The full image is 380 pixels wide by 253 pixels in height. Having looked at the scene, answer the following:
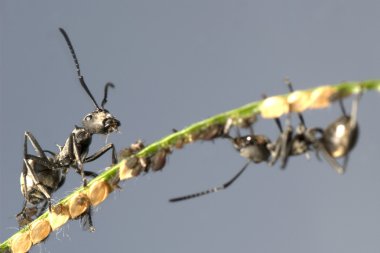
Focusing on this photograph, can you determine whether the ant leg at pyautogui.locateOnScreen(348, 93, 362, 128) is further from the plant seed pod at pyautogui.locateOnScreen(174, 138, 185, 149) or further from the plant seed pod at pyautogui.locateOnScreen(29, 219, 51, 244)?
the plant seed pod at pyautogui.locateOnScreen(29, 219, 51, 244)

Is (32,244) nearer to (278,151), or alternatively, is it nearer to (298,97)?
(278,151)

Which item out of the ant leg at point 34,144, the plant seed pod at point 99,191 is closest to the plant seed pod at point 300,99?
the plant seed pod at point 99,191

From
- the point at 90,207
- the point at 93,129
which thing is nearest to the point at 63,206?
the point at 90,207

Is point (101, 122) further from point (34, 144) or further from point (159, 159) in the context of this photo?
point (159, 159)

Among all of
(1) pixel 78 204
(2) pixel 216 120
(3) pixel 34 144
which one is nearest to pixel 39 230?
(1) pixel 78 204

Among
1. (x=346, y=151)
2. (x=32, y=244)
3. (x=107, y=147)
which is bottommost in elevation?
(x=346, y=151)
